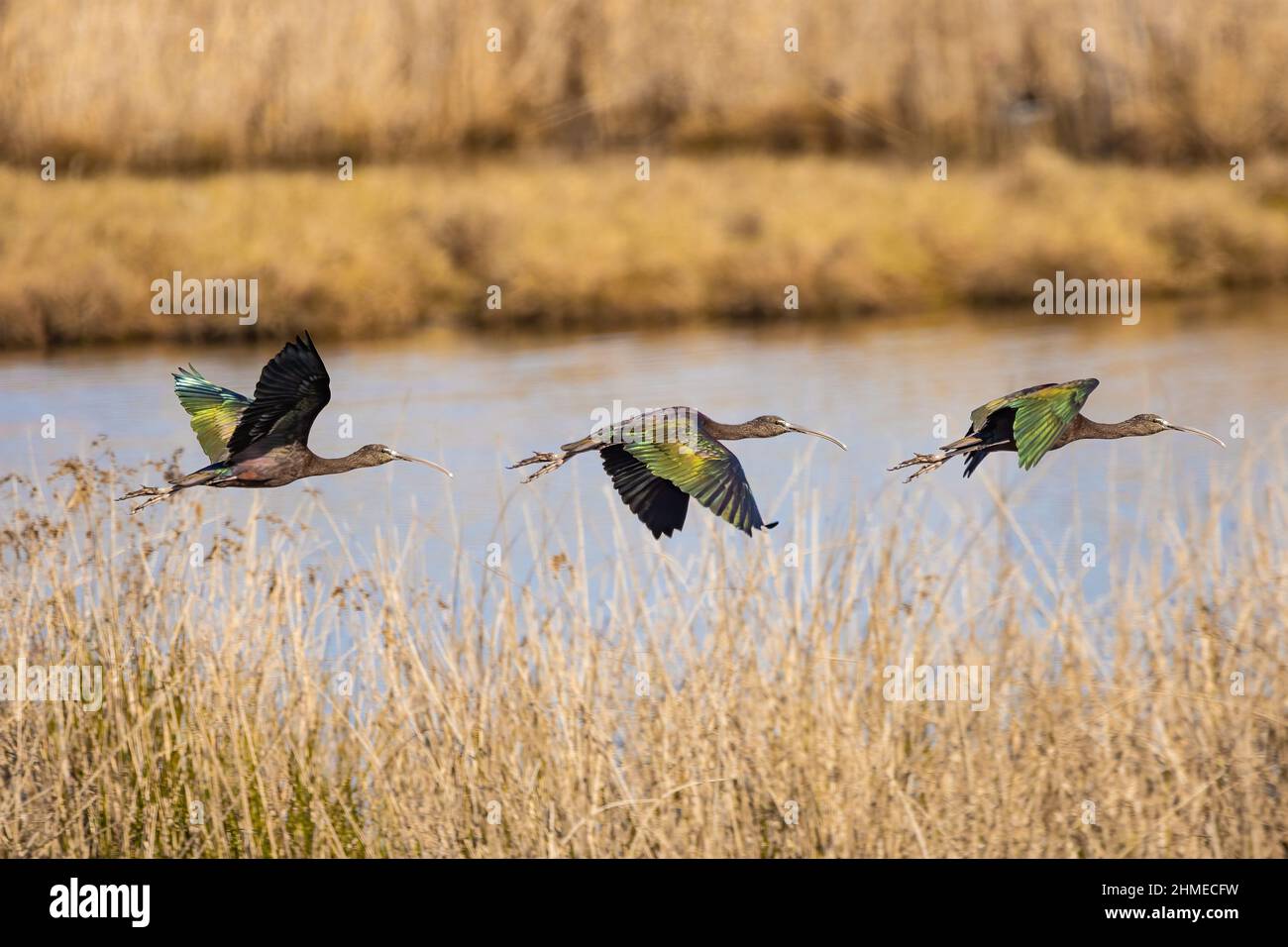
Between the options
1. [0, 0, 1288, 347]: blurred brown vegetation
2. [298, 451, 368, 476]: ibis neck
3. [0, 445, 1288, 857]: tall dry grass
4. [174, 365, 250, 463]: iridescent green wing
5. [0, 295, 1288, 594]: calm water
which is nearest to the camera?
[298, 451, 368, 476]: ibis neck

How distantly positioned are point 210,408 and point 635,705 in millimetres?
2827

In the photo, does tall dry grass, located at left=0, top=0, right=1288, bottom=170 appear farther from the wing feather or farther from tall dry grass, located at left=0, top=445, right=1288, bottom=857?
the wing feather

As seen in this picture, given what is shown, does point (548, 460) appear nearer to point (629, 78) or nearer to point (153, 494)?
point (153, 494)

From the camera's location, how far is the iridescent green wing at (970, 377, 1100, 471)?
2982 millimetres

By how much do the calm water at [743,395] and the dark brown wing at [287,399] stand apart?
12.7 feet

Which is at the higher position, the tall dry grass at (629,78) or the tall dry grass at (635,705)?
the tall dry grass at (629,78)

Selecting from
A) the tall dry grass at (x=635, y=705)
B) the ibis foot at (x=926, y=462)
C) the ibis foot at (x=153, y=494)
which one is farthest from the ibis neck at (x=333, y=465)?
the tall dry grass at (x=635, y=705)

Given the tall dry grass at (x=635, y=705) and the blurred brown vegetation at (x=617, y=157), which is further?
the blurred brown vegetation at (x=617, y=157)

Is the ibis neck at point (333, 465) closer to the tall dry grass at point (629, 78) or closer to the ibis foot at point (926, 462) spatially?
the ibis foot at point (926, 462)

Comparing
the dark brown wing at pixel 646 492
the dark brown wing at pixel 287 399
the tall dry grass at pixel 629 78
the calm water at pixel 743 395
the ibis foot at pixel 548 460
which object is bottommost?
the dark brown wing at pixel 646 492

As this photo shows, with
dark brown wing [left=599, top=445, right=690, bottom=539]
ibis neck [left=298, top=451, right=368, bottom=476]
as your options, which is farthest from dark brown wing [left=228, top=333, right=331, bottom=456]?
dark brown wing [left=599, top=445, right=690, bottom=539]

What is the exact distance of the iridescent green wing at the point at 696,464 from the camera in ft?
9.33

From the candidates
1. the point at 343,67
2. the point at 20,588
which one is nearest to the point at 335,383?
the point at 343,67

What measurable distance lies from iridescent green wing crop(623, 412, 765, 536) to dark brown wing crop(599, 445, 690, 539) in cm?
2
